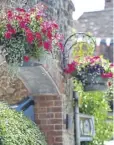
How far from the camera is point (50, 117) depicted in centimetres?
632

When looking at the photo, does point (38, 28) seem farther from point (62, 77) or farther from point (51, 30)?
point (62, 77)

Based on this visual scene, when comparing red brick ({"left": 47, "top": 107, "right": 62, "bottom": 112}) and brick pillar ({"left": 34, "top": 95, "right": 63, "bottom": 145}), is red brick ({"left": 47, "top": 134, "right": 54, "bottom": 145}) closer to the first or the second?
brick pillar ({"left": 34, "top": 95, "right": 63, "bottom": 145})

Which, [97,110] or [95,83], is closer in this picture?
[95,83]

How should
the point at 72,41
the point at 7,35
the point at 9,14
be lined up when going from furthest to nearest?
the point at 72,41 → the point at 9,14 → the point at 7,35

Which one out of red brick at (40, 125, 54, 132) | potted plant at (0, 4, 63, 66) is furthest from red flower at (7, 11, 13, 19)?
red brick at (40, 125, 54, 132)

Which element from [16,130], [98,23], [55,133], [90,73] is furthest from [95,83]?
[98,23]

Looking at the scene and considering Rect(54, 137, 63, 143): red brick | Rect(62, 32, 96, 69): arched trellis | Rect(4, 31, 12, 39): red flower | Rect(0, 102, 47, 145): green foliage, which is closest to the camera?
Rect(0, 102, 47, 145): green foliage

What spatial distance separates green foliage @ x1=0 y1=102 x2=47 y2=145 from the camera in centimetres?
449

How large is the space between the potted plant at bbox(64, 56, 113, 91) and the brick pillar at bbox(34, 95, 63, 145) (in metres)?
0.38

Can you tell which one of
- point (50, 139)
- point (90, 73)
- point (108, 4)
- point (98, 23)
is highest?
point (108, 4)

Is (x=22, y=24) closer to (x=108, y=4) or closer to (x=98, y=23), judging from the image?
(x=98, y=23)

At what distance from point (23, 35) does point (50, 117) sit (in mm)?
1824

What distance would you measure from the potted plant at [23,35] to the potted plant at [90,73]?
4.43ft

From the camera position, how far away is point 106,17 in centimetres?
1739
